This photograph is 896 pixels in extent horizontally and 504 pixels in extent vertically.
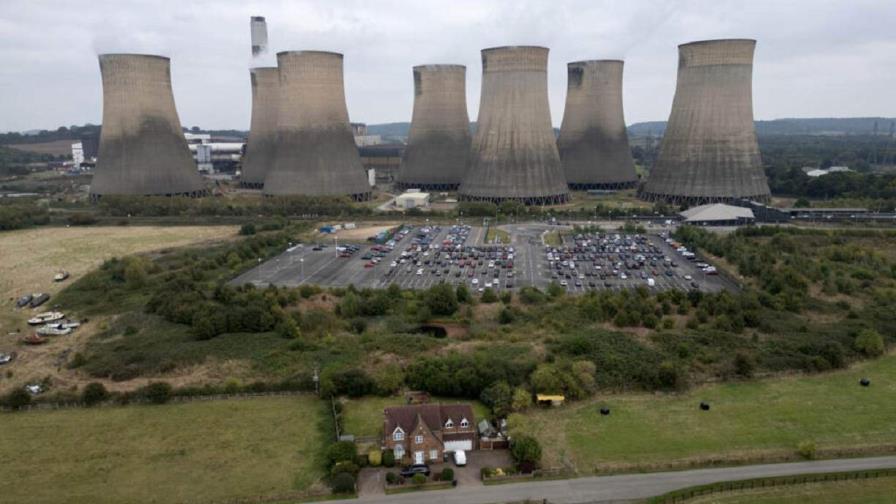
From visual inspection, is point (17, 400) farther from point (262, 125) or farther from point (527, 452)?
point (262, 125)

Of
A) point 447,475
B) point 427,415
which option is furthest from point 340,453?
point 447,475

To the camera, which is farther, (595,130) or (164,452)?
(595,130)

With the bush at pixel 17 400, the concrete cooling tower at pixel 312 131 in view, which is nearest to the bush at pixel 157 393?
the bush at pixel 17 400

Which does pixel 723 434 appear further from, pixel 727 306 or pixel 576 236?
pixel 576 236

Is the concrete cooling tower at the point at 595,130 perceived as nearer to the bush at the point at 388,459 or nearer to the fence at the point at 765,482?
the fence at the point at 765,482

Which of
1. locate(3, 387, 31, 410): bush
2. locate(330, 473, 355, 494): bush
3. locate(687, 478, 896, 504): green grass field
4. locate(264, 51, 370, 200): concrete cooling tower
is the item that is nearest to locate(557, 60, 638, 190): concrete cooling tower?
locate(264, 51, 370, 200): concrete cooling tower
